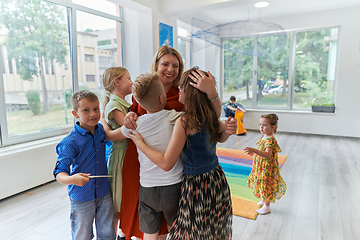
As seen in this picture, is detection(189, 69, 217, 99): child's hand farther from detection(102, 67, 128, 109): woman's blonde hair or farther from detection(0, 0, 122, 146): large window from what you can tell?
detection(0, 0, 122, 146): large window

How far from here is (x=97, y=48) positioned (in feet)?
13.2

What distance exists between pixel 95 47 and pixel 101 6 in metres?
0.70

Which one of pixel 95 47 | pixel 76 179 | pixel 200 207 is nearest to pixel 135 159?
pixel 76 179

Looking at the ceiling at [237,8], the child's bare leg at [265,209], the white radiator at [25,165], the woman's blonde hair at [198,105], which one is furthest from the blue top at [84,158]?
the ceiling at [237,8]

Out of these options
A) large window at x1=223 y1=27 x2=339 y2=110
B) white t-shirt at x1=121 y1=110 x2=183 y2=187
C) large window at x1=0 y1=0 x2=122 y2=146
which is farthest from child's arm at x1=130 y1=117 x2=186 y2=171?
large window at x1=223 y1=27 x2=339 y2=110

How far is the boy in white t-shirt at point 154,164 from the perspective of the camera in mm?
1154

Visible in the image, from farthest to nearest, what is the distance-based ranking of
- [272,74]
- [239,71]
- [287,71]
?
[239,71] < [272,74] < [287,71]

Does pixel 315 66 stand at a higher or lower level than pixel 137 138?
higher

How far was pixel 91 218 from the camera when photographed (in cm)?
141

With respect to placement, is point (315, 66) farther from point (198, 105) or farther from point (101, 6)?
point (198, 105)

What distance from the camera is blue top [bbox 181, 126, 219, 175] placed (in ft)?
3.89

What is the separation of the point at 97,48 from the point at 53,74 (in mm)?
928

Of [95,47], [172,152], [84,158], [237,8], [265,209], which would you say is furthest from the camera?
[237,8]

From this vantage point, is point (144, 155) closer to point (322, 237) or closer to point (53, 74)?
point (322, 237)
